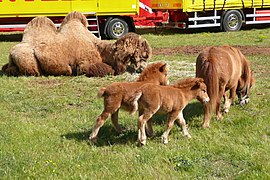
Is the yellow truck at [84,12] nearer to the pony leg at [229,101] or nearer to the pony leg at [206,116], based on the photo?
the pony leg at [229,101]

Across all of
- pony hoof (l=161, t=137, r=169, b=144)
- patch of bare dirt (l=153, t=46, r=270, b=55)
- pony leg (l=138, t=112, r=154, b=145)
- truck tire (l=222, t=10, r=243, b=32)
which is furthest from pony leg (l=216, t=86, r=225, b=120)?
truck tire (l=222, t=10, r=243, b=32)

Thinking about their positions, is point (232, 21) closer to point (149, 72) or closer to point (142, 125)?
point (149, 72)

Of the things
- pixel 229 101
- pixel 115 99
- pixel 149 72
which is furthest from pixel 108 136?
pixel 229 101

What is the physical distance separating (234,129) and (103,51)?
5.60 metres

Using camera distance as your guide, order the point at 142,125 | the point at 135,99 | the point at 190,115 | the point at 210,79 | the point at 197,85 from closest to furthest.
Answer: the point at 135,99
the point at 142,125
the point at 197,85
the point at 210,79
the point at 190,115

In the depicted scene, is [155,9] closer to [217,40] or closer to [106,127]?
[217,40]

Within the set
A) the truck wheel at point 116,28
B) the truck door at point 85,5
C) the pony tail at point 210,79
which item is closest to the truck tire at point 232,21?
the truck wheel at point 116,28

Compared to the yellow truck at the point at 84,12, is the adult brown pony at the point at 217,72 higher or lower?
lower

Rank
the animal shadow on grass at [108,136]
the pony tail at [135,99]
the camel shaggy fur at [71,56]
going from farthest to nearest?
the camel shaggy fur at [71,56], the animal shadow on grass at [108,136], the pony tail at [135,99]

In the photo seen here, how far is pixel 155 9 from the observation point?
890 inches

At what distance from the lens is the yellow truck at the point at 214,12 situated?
2177 cm

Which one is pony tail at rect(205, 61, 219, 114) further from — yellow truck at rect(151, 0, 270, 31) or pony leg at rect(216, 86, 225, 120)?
yellow truck at rect(151, 0, 270, 31)

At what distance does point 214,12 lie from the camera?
22.4 meters

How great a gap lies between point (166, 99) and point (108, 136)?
44.4 inches
